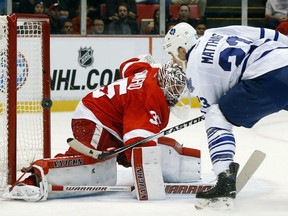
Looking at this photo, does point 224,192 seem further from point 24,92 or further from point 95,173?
point 24,92

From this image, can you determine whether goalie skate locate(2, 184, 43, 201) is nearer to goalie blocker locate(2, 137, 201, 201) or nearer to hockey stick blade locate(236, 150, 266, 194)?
goalie blocker locate(2, 137, 201, 201)

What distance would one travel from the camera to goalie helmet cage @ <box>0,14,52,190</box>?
398cm

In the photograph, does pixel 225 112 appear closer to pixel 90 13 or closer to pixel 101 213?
pixel 101 213

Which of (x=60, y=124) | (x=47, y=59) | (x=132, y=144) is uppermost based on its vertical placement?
(x=47, y=59)

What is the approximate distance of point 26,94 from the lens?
15.3ft

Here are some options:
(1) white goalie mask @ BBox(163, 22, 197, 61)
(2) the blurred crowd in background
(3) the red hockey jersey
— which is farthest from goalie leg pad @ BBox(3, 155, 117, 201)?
(2) the blurred crowd in background

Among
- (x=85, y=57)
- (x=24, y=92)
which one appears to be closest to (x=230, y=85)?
(x=24, y=92)

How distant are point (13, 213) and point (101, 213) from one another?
1.11 ft

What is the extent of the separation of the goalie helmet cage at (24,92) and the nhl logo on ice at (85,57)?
9.03ft

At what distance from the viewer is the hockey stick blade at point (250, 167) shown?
384 cm

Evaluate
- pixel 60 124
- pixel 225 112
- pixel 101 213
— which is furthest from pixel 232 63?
pixel 60 124

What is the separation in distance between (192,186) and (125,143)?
1.20ft

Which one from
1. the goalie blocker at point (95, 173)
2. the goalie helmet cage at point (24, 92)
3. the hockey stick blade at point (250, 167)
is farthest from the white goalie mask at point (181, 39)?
the goalie helmet cage at point (24, 92)

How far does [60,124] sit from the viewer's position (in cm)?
664
